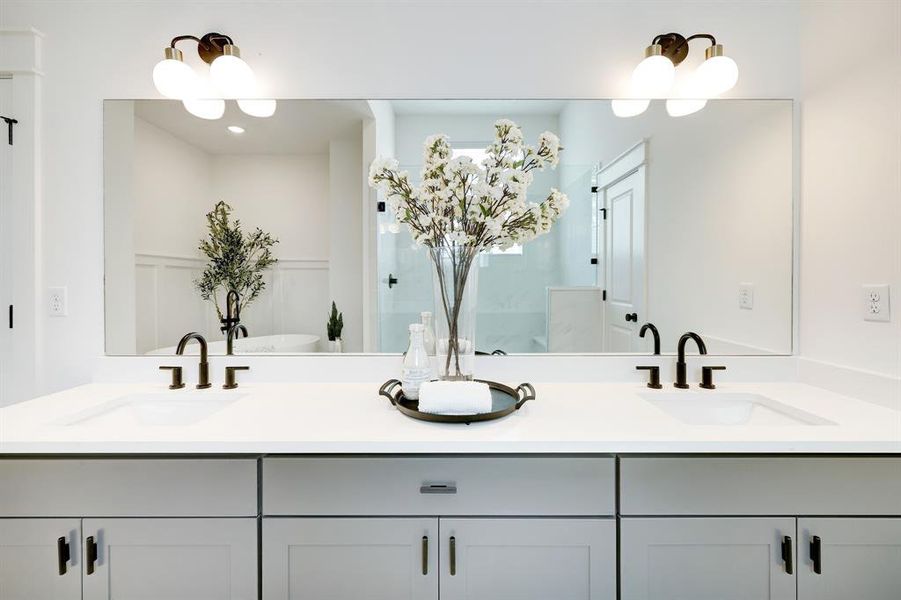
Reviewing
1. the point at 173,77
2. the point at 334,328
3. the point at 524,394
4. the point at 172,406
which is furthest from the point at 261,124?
the point at 524,394

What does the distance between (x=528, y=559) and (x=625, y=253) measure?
110 centimetres

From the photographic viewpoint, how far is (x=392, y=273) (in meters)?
1.62

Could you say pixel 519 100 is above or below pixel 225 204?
above

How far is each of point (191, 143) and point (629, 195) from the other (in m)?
1.67

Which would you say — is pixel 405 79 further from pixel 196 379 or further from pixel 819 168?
pixel 819 168

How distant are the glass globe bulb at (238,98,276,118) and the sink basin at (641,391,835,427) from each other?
1.71m

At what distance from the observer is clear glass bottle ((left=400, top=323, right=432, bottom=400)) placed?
135 cm

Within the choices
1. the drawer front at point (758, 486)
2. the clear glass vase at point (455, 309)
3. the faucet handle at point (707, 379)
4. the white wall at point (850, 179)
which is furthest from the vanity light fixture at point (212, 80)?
the white wall at point (850, 179)

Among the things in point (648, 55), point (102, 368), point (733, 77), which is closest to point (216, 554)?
point (102, 368)

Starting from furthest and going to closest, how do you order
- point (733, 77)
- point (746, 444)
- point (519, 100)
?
point (519, 100)
point (733, 77)
point (746, 444)

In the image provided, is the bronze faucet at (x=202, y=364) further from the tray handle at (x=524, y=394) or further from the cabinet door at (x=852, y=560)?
the cabinet door at (x=852, y=560)

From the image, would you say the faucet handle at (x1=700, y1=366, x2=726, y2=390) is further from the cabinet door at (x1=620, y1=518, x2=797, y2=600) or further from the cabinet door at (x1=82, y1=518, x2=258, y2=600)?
the cabinet door at (x1=82, y1=518, x2=258, y2=600)

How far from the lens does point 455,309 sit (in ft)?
4.59

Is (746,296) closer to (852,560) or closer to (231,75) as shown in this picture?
(852,560)
